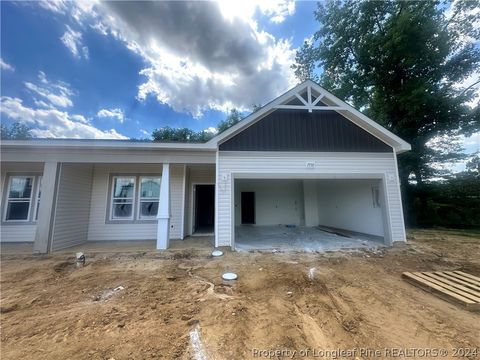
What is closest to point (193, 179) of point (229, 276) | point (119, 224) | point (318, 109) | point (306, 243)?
point (119, 224)

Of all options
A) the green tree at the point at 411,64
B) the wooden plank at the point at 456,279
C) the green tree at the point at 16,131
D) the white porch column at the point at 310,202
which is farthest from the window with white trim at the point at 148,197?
the green tree at the point at 16,131

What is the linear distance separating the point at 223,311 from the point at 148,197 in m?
6.40

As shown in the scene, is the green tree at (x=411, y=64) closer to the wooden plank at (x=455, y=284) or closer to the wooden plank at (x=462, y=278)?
the wooden plank at (x=462, y=278)

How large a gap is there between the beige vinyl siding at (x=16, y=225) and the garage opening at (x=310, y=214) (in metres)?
7.58

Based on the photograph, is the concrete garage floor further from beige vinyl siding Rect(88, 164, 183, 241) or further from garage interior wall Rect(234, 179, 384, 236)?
garage interior wall Rect(234, 179, 384, 236)

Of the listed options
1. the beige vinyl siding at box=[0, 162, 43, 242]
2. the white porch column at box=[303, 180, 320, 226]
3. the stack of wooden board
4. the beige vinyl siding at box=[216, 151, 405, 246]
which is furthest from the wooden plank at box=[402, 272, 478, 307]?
the beige vinyl siding at box=[0, 162, 43, 242]

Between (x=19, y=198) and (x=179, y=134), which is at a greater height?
(x=179, y=134)

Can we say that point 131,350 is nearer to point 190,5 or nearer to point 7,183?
point 7,183

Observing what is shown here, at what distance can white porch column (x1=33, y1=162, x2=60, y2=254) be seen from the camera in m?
6.15

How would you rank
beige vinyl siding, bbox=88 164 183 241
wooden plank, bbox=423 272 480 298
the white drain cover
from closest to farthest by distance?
wooden plank, bbox=423 272 480 298
the white drain cover
beige vinyl siding, bbox=88 164 183 241

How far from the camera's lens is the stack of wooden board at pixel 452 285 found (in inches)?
129

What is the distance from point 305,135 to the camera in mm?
7402

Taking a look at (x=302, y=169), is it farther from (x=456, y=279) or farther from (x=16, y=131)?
(x=16, y=131)

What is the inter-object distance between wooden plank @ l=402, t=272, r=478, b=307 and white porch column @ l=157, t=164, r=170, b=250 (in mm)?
6265
